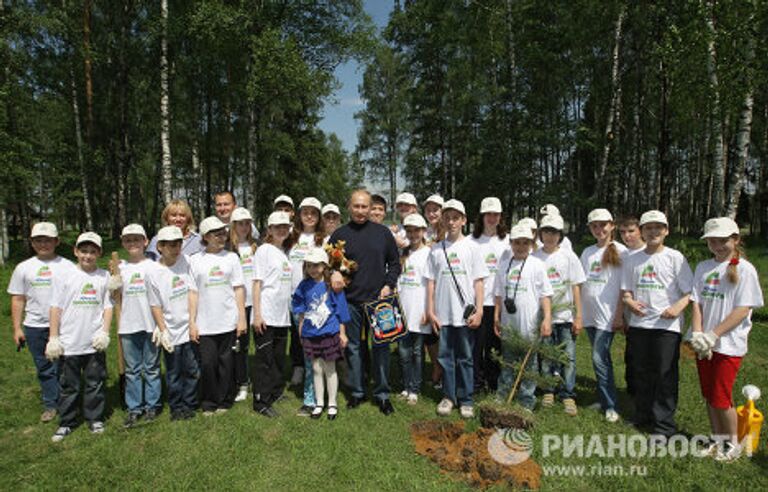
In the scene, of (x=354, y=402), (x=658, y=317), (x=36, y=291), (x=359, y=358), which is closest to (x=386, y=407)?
(x=354, y=402)

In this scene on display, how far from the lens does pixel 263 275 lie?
16.6ft

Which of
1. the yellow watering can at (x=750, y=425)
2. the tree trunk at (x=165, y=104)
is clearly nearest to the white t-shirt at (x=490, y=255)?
the yellow watering can at (x=750, y=425)

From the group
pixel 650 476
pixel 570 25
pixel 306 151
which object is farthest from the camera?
pixel 306 151

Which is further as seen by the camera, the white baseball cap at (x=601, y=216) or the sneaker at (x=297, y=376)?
the sneaker at (x=297, y=376)

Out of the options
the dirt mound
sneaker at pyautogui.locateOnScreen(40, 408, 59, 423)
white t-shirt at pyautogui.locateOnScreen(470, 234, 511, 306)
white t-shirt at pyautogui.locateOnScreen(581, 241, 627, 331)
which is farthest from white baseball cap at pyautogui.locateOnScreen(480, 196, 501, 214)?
sneaker at pyautogui.locateOnScreen(40, 408, 59, 423)

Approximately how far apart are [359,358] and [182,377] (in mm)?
1997

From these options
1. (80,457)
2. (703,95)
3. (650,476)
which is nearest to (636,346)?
(650,476)

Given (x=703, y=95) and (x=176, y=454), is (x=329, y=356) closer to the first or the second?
(x=176, y=454)

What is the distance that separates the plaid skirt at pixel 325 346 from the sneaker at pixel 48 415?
3007mm

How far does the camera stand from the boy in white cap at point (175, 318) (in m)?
4.64

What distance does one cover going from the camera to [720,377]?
379 centimetres

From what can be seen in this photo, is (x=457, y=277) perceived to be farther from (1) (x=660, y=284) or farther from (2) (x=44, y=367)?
(2) (x=44, y=367)

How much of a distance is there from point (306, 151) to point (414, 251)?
2156 centimetres

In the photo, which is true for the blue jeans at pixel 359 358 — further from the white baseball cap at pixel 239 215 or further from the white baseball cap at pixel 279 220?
the white baseball cap at pixel 239 215
